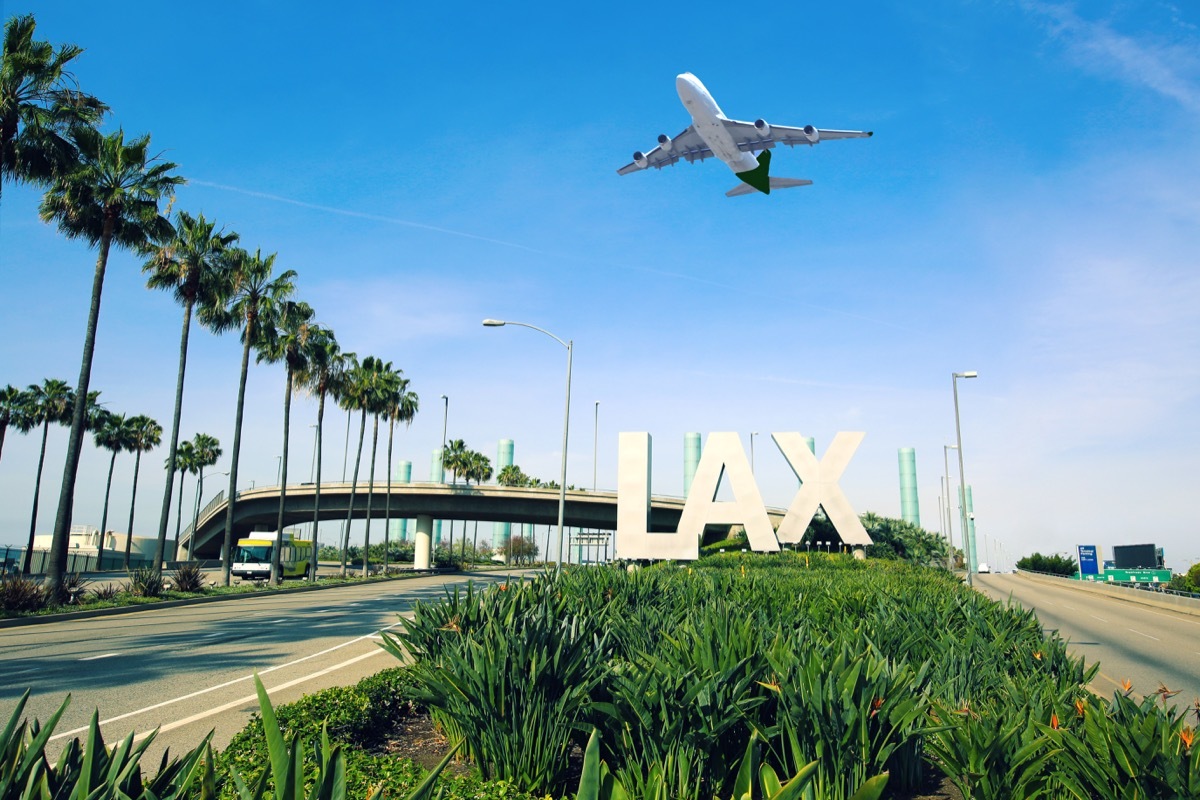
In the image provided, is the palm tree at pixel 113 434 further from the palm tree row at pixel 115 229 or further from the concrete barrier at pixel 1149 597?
the concrete barrier at pixel 1149 597

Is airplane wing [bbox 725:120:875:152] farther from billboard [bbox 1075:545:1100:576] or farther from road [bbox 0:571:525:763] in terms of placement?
billboard [bbox 1075:545:1100:576]

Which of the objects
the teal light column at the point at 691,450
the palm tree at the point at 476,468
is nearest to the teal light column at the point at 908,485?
the teal light column at the point at 691,450

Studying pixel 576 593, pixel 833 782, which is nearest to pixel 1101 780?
pixel 833 782

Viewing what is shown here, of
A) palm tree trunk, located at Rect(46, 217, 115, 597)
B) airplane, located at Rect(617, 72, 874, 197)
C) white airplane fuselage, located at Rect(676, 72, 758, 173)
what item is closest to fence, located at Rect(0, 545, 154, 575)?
palm tree trunk, located at Rect(46, 217, 115, 597)

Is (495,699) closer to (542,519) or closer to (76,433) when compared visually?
(76,433)

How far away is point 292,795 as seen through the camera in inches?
101

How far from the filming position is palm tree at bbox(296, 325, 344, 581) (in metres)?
43.6

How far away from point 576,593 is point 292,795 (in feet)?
26.6

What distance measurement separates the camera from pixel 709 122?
28.4 metres

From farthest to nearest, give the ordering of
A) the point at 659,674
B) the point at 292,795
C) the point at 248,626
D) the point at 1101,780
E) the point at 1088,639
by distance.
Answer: the point at 1088,639 → the point at 248,626 → the point at 659,674 → the point at 1101,780 → the point at 292,795

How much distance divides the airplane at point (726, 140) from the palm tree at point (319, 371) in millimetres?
21301

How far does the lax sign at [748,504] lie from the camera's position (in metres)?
38.8

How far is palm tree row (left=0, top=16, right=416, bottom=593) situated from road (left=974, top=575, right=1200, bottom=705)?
27.5 metres

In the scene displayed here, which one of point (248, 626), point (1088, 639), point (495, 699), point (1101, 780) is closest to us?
point (1101, 780)
